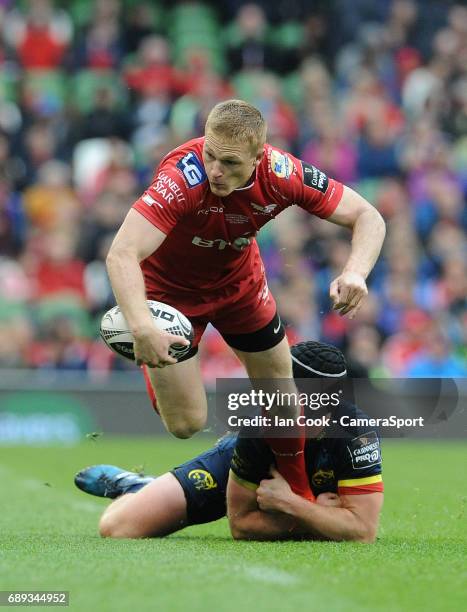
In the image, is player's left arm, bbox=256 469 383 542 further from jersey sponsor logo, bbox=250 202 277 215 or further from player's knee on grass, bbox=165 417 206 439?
jersey sponsor logo, bbox=250 202 277 215

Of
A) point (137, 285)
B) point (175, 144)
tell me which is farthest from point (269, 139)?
point (137, 285)

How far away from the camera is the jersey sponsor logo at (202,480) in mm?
7344

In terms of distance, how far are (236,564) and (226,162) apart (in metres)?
2.11

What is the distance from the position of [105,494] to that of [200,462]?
0.91m

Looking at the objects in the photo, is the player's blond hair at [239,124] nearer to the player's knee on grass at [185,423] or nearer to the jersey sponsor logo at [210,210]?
the jersey sponsor logo at [210,210]

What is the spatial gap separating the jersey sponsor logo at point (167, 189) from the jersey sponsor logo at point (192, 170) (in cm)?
9

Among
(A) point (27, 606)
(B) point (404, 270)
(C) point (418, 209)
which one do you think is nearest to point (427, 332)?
(B) point (404, 270)

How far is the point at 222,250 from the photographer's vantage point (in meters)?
7.46

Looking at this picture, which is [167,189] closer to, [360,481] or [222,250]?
[222,250]

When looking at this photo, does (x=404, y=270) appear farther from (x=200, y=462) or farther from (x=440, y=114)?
(x=200, y=462)

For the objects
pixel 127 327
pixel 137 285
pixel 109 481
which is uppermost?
pixel 137 285

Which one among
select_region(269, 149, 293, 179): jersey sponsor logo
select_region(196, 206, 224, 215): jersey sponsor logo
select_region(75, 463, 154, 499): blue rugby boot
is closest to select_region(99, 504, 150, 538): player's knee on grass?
select_region(75, 463, 154, 499): blue rugby boot

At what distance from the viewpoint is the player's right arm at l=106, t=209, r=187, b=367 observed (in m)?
6.14

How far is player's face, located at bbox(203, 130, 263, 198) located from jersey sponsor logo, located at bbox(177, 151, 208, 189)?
4 centimetres
